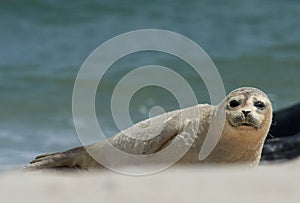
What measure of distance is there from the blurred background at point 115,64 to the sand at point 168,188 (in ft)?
8.85

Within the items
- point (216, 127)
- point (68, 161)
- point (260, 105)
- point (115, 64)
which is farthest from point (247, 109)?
point (115, 64)

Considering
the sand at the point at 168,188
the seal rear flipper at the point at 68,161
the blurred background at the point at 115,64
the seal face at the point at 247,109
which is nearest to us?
the sand at the point at 168,188

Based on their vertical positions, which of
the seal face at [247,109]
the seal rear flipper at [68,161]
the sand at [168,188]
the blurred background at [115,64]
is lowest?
the sand at [168,188]

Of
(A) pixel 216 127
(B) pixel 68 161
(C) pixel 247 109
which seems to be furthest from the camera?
(B) pixel 68 161

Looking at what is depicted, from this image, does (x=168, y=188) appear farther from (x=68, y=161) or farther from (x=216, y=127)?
(x=68, y=161)

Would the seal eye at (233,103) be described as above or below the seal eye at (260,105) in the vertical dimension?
above

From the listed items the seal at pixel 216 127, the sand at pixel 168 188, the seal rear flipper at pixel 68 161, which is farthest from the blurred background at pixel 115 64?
the sand at pixel 168 188

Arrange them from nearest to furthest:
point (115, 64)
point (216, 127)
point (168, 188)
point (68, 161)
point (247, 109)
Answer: point (168, 188), point (247, 109), point (216, 127), point (68, 161), point (115, 64)

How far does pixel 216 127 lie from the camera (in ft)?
16.1

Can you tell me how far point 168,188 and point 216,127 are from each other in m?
1.31

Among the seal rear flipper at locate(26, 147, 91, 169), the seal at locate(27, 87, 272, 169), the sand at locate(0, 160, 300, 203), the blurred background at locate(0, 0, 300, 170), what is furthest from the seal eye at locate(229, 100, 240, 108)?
the blurred background at locate(0, 0, 300, 170)

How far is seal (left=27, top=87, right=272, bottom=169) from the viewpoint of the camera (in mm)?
4805

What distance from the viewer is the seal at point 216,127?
189 inches

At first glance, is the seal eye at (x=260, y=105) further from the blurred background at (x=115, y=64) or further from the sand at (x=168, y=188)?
the blurred background at (x=115, y=64)
